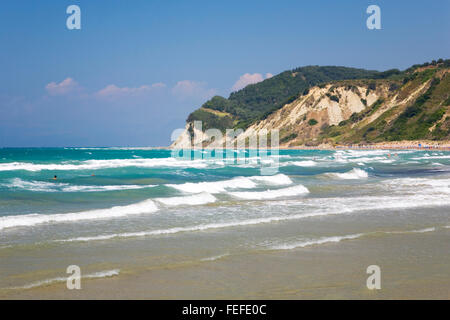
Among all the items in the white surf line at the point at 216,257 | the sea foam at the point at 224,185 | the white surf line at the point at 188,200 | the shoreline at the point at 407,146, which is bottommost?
the sea foam at the point at 224,185

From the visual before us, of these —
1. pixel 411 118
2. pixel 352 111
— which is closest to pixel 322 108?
pixel 352 111

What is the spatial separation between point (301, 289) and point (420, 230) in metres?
6.50

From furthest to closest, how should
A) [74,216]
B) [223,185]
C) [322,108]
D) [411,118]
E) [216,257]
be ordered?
[322,108], [411,118], [223,185], [74,216], [216,257]

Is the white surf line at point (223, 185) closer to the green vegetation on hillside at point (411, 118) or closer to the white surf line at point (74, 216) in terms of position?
the white surf line at point (74, 216)

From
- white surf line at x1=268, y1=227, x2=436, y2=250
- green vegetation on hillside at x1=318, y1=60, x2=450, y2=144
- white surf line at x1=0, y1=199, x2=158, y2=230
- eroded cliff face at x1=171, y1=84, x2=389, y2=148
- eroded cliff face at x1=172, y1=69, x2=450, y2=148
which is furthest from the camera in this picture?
eroded cliff face at x1=171, y1=84, x2=389, y2=148

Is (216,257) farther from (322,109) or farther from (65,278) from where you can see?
(322,109)

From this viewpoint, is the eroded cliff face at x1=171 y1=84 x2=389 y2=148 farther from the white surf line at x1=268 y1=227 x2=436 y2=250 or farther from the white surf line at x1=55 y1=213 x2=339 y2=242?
the white surf line at x1=268 y1=227 x2=436 y2=250

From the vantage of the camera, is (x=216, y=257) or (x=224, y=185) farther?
(x=224, y=185)

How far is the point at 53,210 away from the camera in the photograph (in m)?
16.8

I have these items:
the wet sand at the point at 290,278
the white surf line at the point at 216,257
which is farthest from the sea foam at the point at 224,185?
the wet sand at the point at 290,278

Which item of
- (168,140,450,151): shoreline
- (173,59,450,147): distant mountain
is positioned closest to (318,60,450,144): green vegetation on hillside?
(173,59,450,147): distant mountain

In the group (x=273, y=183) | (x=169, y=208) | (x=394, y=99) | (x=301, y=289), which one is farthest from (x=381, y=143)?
(x=301, y=289)

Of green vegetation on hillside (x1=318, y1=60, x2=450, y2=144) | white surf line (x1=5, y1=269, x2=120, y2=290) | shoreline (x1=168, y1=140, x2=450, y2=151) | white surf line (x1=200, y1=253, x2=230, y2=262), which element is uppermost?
green vegetation on hillside (x1=318, y1=60, x2=450, y2=144)
